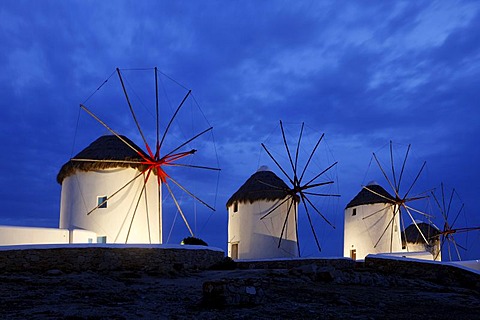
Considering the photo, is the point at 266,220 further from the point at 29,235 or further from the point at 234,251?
the point at 29,235

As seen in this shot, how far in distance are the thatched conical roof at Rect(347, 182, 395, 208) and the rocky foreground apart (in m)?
15.6

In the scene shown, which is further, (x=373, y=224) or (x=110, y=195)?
(x=373, y=224)

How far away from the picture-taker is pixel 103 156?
1933cm

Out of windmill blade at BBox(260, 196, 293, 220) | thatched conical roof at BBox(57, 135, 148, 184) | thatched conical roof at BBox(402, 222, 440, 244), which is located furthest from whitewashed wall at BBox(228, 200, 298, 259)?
thatched conical roof at BBox(402, 222, 440, 244)

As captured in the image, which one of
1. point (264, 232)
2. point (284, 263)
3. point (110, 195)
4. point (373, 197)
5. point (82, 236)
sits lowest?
point (284, 263)

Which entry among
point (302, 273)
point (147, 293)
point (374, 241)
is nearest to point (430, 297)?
point (302, 273)

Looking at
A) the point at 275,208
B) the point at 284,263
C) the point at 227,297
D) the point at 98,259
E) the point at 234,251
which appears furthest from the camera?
the point at 234,251

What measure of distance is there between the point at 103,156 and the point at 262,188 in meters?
8.80

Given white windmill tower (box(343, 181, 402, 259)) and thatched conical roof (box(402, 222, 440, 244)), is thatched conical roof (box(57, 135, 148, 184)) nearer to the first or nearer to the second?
white windmill tower (box(343, 181, 402, 259))

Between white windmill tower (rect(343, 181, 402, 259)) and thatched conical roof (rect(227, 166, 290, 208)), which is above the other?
thatched conical roof (rect(227, 166, 290, 208))

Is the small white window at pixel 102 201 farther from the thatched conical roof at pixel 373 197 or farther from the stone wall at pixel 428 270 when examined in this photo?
the thatched conical roof at pixel 373 197

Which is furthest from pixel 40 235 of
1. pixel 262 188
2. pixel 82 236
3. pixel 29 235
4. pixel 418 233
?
pixel 418 233

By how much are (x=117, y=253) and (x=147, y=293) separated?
485 cm

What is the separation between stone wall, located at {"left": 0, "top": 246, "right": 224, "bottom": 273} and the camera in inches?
545
